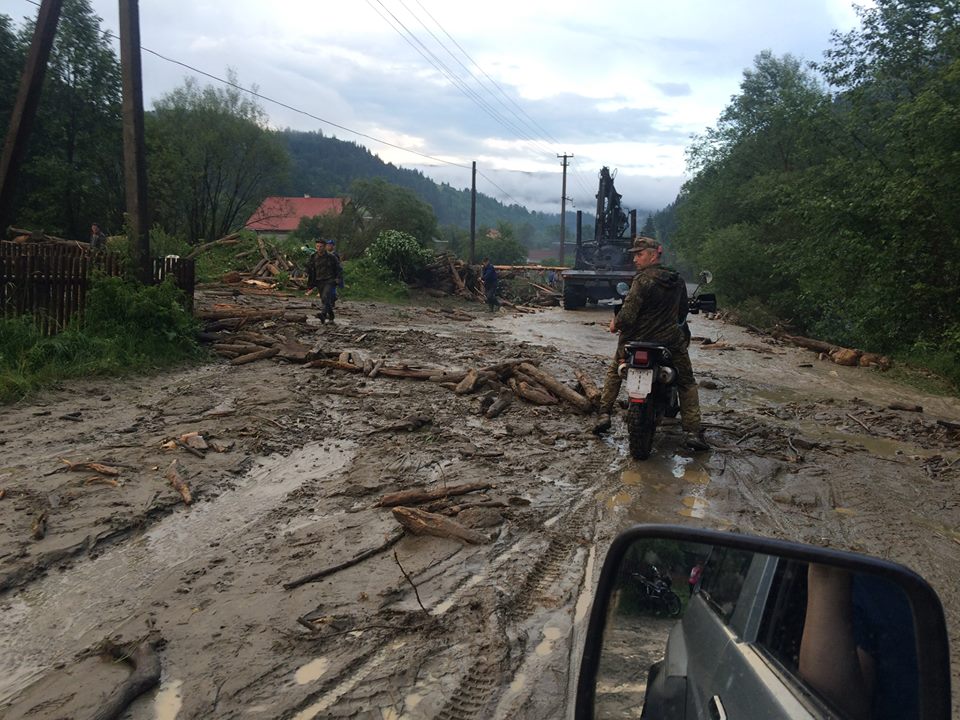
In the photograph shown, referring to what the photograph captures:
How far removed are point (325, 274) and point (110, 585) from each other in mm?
12131

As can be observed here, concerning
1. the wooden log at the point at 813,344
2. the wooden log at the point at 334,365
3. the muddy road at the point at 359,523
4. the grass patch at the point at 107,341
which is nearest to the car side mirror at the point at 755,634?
the muddy road at the point at 359,523

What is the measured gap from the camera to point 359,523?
4.68 meters

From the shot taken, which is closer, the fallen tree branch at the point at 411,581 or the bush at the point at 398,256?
the fallen tree branch at the point at 411,581

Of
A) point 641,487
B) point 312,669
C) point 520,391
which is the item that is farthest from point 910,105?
point 312,669

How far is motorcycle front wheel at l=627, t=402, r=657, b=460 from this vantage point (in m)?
6.34

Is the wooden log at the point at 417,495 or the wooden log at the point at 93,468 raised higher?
the wooden log at the point at 93,468

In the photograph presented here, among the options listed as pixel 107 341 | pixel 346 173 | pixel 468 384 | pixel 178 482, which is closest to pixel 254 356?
pixel 107 341

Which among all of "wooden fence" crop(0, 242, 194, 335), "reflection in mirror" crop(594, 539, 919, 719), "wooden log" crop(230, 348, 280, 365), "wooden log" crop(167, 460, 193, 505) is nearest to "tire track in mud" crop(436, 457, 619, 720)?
"reflection in mirror" crop(594, 539, 919, 719)

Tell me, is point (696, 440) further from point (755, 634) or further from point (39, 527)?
point (755, 634)

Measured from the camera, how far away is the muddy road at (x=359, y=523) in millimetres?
2943

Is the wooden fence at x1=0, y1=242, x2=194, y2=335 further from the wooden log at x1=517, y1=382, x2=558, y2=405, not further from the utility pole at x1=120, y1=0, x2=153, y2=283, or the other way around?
the wooden log at x1=517, y1=382, x2=558, y2=405

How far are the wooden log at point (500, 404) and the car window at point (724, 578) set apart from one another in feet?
20.8

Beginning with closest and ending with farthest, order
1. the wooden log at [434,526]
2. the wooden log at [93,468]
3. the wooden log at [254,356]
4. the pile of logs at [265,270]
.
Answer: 1. the wooden log at [434,526]
2. the wooden log at [93,468]
3. the wooden log at [254,356]
4. the pile of logs at [265,270]

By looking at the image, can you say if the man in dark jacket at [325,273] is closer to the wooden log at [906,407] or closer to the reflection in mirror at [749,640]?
the wooden log at [906,407]
